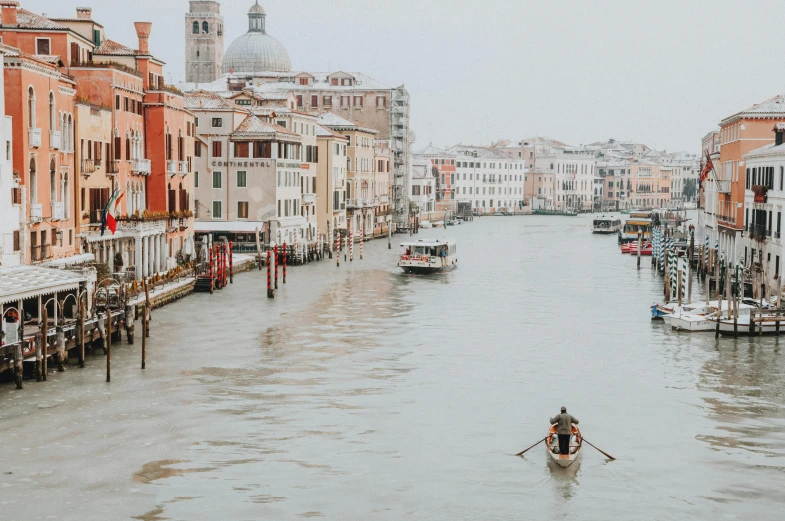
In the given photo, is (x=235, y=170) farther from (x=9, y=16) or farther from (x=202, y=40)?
(x=202, y=40)

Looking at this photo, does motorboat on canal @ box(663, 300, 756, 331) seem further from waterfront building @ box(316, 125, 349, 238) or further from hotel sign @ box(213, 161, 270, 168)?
waterfront building @ box(316, 125, 349, 238)

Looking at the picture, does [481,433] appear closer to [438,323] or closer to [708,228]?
[438,323]

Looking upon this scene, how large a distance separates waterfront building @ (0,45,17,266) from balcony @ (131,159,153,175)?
10355 mm

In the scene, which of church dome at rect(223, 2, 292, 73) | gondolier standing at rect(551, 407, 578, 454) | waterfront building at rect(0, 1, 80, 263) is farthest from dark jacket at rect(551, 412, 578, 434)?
church dome at rect(223, 2, 292, 73)

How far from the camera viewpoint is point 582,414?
2036cm

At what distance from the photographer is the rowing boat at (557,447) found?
17000 mm

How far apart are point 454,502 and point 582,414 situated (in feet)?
18.4

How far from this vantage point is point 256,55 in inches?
3563

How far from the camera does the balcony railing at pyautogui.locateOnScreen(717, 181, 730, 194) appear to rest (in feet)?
152

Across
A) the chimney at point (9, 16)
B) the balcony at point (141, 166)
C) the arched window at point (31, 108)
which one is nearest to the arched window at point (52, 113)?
the arched window at point (31, 108)

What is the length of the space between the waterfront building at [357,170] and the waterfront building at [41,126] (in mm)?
36476

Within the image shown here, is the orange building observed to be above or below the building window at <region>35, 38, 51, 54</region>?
below

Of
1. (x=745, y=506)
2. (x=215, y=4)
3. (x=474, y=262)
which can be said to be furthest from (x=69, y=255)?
(x=215, y=4)

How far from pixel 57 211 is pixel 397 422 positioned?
47.7ft
